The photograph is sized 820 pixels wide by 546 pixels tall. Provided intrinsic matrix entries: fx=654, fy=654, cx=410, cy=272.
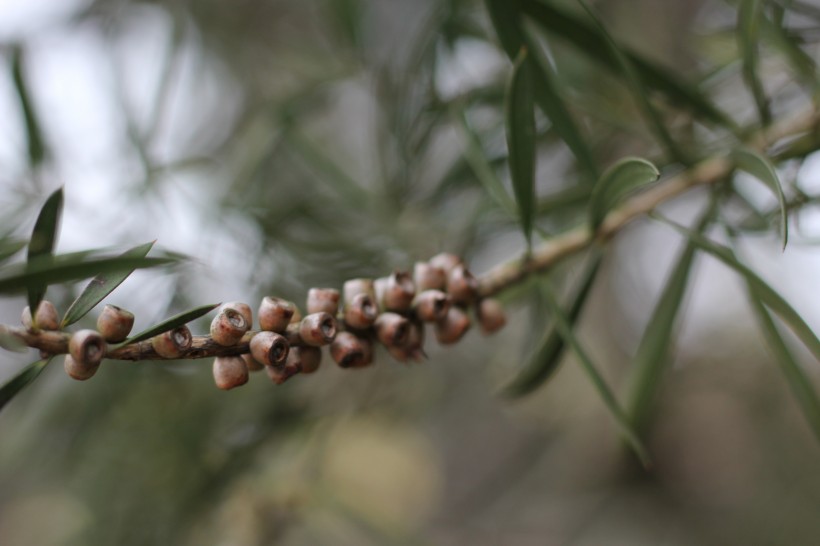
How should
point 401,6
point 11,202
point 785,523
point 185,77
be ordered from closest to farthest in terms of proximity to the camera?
point 11,202 → point 185,77 → point 785,523 → point 401,6

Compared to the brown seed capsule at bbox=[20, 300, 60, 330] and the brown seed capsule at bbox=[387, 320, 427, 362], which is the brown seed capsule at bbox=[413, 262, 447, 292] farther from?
the brown seed capsule at bbox=[20, 300, 60, 330]

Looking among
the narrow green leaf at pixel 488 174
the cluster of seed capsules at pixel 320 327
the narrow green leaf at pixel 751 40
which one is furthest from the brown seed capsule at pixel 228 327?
the narrow green leaf at pixel 751 40

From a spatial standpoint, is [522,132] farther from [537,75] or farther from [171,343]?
[171,343]

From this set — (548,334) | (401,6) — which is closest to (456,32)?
(548,334)

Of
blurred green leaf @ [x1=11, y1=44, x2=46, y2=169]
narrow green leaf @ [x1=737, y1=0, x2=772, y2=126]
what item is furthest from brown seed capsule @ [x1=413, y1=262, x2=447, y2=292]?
blurred green leaf @ [x1=11, y1=44, x2=46, y2=169]

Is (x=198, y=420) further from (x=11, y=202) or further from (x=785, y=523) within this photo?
(x=785, y=523)
